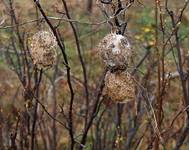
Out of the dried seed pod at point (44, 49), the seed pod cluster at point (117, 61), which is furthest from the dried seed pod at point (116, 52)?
the dried seed pod at point (44, 49)

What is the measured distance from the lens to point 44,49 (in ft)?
5.86

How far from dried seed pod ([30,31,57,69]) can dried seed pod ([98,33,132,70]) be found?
23cm

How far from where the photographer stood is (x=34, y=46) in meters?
1.82

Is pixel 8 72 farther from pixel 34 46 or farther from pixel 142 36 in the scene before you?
pixel 34 46

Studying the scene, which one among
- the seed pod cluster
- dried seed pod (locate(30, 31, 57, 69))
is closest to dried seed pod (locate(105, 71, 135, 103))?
the seed pod cluster

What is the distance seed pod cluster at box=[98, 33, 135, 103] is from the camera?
1590 millimetres

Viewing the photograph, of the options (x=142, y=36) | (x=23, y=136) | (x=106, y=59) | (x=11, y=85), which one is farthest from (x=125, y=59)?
(x=142, y=36)

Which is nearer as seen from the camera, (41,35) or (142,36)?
(41,35)

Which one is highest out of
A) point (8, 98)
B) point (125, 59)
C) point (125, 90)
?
point (125, 59)

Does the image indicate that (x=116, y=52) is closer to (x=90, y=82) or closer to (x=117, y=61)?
(x=117, y=61)

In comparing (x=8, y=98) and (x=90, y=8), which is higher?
(x=90, y=8)

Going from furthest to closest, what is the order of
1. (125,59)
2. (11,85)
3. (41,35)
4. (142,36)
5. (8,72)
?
(142,36) < (8,72) < (11,85) < (41,35) < (125,59)

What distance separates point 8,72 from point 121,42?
4.19 meters

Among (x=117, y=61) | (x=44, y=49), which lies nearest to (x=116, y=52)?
(x=117, y=61)
